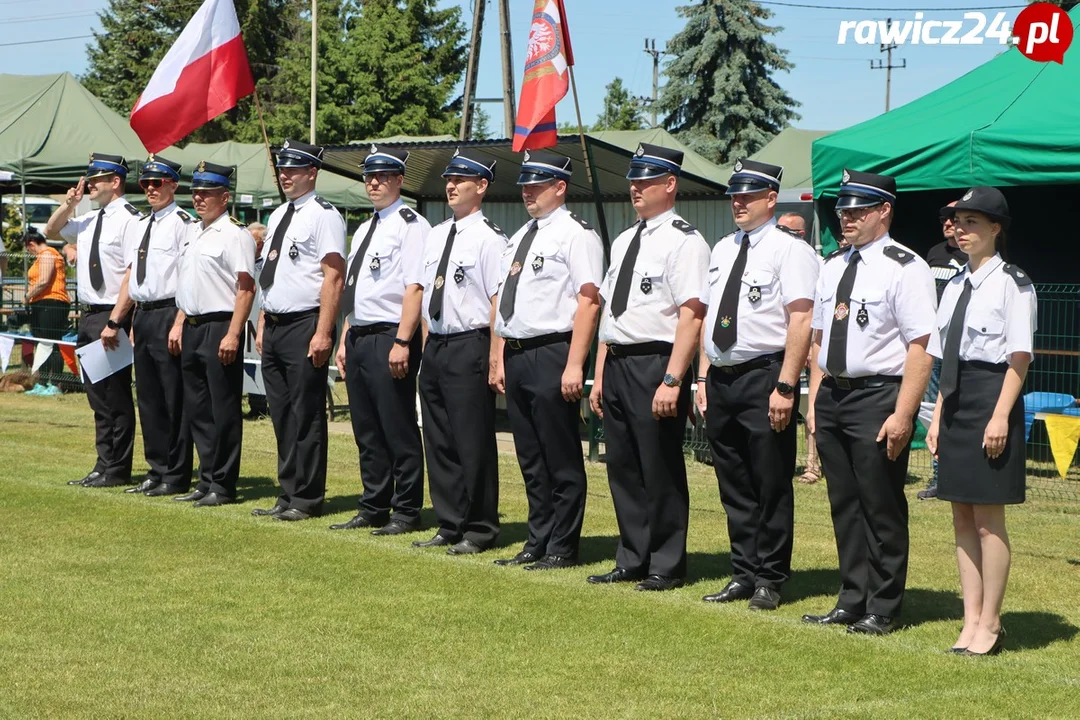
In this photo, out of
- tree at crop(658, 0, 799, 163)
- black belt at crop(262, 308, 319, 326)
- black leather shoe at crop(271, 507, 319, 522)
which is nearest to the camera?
black belt at crop(262, 308, 319, 326)

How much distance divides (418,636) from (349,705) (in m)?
1.08

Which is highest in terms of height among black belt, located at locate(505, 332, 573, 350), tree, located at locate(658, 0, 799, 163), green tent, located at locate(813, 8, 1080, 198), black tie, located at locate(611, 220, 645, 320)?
→ tree, located at locate(658, 0, 799, 163)

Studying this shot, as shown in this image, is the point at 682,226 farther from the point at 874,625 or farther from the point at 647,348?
the point at 874,625

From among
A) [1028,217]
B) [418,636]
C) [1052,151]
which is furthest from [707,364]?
[1028,217]

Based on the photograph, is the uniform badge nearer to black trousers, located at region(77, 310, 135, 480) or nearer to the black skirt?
the black skirt

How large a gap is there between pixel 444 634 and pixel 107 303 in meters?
5.50

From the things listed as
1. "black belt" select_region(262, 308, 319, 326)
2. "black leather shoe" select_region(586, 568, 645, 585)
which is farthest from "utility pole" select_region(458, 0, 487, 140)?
"black leather shoe" select_region(586, 568, 645, 585)

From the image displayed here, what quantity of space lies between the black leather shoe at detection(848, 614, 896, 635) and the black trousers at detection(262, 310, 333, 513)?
424cm

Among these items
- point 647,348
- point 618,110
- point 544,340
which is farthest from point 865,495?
point 618,110

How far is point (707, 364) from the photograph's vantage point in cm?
743

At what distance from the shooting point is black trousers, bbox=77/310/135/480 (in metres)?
10.9

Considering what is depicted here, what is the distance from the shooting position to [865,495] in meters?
6.58

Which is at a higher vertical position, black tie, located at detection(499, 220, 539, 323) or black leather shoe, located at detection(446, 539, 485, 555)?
black tie, located at detection(499, 220, 539, 323)

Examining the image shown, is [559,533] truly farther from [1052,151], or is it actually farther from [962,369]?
[1052,151]
